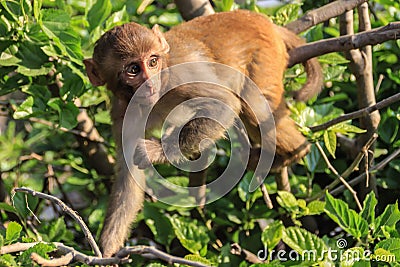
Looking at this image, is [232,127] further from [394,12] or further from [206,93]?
[394,12]

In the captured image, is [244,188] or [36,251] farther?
[244,188]

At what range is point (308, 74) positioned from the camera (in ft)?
16.6

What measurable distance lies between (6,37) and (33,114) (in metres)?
0.54

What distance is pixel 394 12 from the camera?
5.22m

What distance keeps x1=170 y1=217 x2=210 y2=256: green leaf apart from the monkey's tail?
1320 mm

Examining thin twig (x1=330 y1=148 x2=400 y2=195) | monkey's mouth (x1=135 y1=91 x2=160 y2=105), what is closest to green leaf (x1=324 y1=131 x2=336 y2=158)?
thin twig (x1=330 y1=148 x2=400 y2=195)

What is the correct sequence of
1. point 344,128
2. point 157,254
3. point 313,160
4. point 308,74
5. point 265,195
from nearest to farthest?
point 157,254, point 344,128, point 265,195, point 313,160, point 308,74

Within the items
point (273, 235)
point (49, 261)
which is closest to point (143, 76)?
point (273, 235)

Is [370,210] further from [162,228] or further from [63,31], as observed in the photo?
[63,31]

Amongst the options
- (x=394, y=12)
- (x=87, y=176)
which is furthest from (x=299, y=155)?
(x=87, y=176)

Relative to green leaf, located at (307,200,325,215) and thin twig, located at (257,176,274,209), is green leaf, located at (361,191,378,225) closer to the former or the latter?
green leaf, located at (307,200,325,215)

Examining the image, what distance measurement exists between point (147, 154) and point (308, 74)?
1.47m

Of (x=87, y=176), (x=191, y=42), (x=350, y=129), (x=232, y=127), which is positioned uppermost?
(x=191, y=42)

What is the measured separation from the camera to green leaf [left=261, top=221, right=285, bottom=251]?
4047mm
